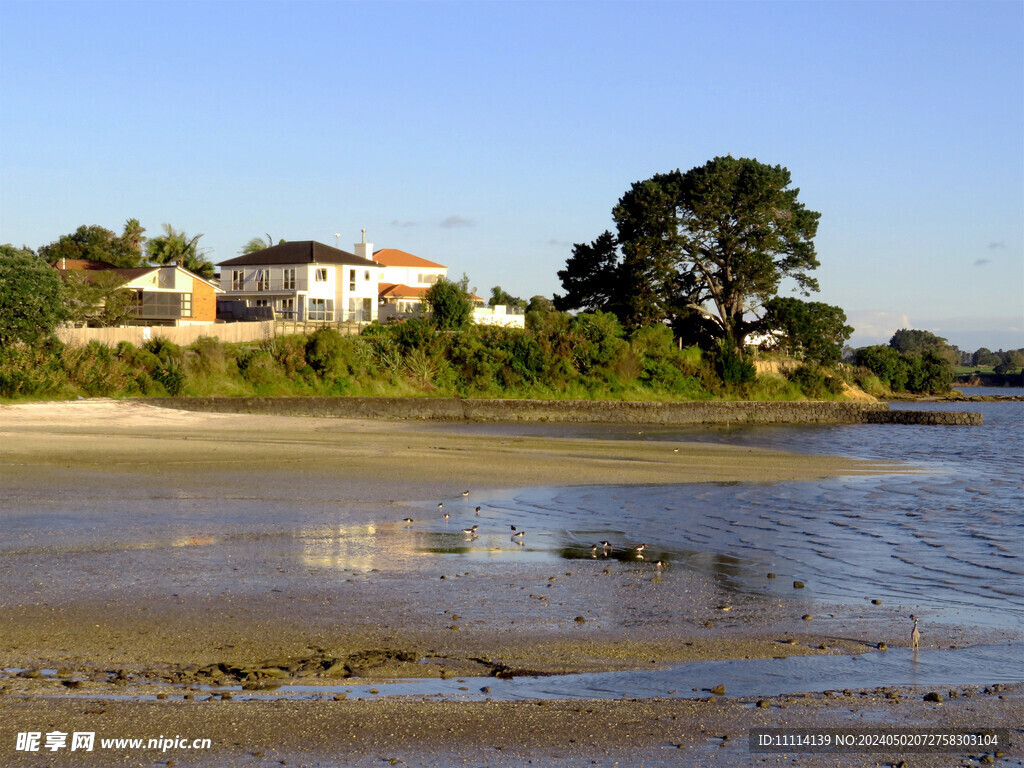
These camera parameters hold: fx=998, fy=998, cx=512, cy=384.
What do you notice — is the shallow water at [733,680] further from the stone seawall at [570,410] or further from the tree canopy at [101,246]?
the tree canopy at [101,246]

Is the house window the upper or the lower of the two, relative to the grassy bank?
upper

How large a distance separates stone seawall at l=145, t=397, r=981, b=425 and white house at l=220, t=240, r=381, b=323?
2753 centimetres

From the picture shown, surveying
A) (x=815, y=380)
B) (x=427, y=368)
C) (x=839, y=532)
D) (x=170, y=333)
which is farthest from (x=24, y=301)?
(x=815, y=380)

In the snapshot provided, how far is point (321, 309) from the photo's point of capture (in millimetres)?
78188

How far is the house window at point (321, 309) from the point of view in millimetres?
75188

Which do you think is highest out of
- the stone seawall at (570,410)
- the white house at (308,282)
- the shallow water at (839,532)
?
the white house at (308,282)

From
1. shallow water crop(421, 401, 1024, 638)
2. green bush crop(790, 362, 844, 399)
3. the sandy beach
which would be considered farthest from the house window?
the sandy beach

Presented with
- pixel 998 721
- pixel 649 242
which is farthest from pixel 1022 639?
pixel 649 242

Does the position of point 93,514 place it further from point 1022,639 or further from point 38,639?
point 1022,639

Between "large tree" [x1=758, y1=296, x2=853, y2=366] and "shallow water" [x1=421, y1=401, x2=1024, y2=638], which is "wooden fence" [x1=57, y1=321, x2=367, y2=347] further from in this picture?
"shallow water" [x1=421, y1=401, x2=1024, y2=638]

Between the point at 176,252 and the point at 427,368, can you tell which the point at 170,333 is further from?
the point at 176,252

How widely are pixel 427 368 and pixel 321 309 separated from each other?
23.5 meters

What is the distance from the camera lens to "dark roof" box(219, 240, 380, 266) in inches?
3095

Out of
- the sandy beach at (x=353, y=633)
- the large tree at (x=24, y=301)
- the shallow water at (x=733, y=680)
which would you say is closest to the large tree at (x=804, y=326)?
the large tree at (x=24, y=301)
